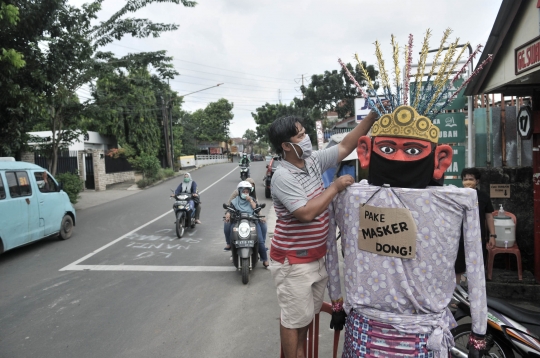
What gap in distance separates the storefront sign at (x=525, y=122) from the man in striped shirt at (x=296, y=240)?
9.86ft

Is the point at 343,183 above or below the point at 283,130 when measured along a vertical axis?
below

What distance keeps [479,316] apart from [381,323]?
44 centimetres

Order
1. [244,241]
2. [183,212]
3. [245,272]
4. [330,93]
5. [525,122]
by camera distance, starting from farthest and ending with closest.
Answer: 1. [330,93]
2. [183,212]
3. [244,241]
4. [245,272]
5. [525,122]

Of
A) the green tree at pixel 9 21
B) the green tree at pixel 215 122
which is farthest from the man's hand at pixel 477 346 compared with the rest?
the green tree at pixel 215 122

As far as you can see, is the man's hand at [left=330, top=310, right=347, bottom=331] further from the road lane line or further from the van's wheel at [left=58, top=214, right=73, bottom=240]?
the van's wheel at [left=58, top=214, right=73, bottom=240]

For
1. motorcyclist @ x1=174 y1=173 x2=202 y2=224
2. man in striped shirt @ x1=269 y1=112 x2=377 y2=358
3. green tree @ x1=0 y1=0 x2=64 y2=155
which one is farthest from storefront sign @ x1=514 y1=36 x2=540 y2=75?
green tree @ x1=0 y1=0 x2=64 y2=155

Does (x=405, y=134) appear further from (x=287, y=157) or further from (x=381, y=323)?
(x=381, y=323)

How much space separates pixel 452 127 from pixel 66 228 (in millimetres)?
8047

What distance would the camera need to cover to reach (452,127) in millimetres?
5895

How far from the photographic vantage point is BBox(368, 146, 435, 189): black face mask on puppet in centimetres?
187

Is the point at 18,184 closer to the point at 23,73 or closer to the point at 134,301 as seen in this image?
the point at 23,73

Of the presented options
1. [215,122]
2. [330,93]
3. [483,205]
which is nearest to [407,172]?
[483,205]

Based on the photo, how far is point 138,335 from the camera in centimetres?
383

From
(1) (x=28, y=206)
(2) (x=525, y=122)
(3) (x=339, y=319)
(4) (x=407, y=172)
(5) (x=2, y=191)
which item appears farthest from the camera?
(1) (x=28, y=206)
